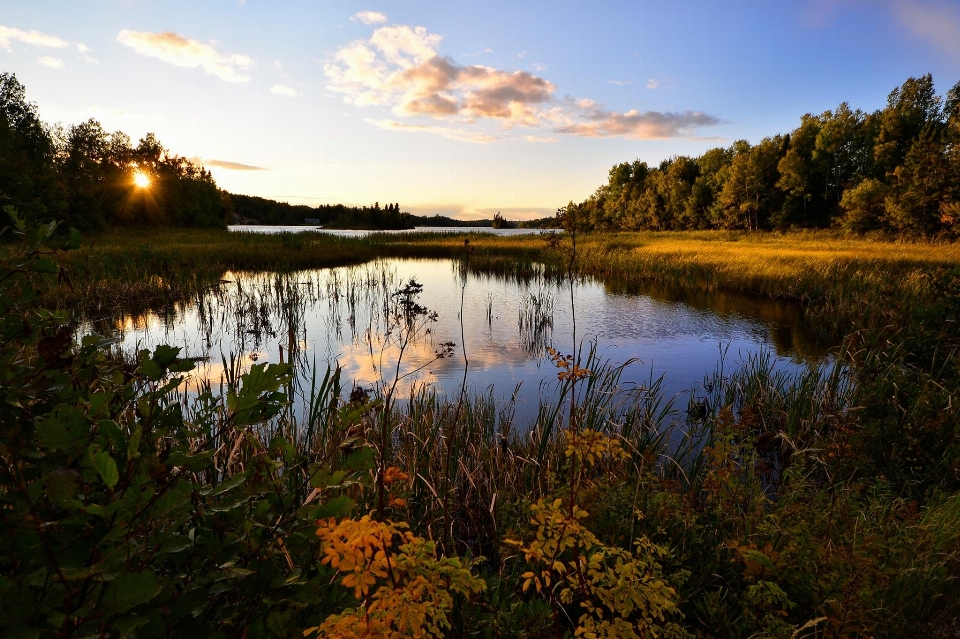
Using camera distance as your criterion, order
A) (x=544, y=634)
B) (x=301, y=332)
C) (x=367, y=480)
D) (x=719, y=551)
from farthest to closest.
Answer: (x=301, y=332) < (x=719, y=551) < (x=544, y=634) < (x=367, y=480)

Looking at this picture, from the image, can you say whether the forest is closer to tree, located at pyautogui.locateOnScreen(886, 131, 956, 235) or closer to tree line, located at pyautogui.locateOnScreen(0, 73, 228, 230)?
tree line, located at pyautogui.locateOnScreen(0, 73, 228, 230)

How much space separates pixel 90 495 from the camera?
52.6 inches

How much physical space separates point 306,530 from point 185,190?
83786 millimetres

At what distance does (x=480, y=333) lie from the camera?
1259cm

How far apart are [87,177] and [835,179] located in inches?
3356

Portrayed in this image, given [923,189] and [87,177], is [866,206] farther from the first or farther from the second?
[87,177]

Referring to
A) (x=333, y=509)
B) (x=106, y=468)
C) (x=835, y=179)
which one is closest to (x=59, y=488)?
(x=106, y=468)

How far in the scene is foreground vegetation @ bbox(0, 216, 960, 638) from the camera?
1154mm

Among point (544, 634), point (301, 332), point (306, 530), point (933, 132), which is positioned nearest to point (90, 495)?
point (306, 530)

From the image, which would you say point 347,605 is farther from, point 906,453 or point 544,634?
point 906,453

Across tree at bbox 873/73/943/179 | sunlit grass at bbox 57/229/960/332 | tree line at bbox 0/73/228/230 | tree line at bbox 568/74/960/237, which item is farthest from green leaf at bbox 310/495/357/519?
tree at bbox 873/73/943/179

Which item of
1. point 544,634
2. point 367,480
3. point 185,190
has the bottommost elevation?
point 544,634

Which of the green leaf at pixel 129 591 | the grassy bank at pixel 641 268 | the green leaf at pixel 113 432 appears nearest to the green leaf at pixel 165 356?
the green leaf at pixel 113 432

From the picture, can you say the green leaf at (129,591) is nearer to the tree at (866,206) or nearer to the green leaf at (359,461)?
the green leaf at (359,461)
